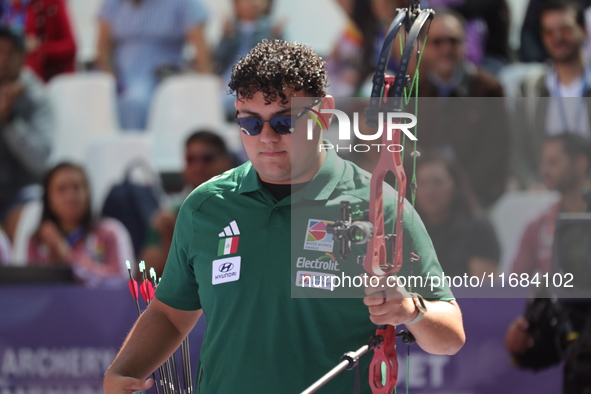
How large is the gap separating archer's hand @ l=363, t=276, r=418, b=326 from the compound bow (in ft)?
0.48

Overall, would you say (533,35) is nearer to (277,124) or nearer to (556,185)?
(556,185)

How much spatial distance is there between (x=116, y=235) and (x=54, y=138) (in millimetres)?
1183

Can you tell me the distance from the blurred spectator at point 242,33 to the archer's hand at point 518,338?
305 centimetres

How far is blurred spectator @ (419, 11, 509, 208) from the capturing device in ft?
14.2

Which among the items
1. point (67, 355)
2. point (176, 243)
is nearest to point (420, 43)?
point (176, 243)

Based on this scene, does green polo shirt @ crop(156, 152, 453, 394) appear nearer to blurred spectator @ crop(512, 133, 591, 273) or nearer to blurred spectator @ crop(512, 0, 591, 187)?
blurred spectator @ crop(512, 133, 591, 273)

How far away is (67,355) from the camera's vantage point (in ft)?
18.2

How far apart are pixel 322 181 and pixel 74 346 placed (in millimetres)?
3655

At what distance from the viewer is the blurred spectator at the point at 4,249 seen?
654cm

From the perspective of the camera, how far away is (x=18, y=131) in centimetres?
685

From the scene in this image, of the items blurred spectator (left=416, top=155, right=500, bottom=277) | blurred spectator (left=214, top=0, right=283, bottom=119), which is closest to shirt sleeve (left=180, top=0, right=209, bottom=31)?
blurred spectator (left=214, top=0, right=283, bottom=119)

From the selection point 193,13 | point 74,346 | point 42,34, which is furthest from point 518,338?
point 42,34

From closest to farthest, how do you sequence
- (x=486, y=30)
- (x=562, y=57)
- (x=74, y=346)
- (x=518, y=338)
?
(x=518, y=338) < (x=74, y=346) < (x=562, y=57) < (x=486, y=30)

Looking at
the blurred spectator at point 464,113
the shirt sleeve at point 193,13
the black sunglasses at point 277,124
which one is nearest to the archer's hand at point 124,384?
the black sunglasses at point 277,124
